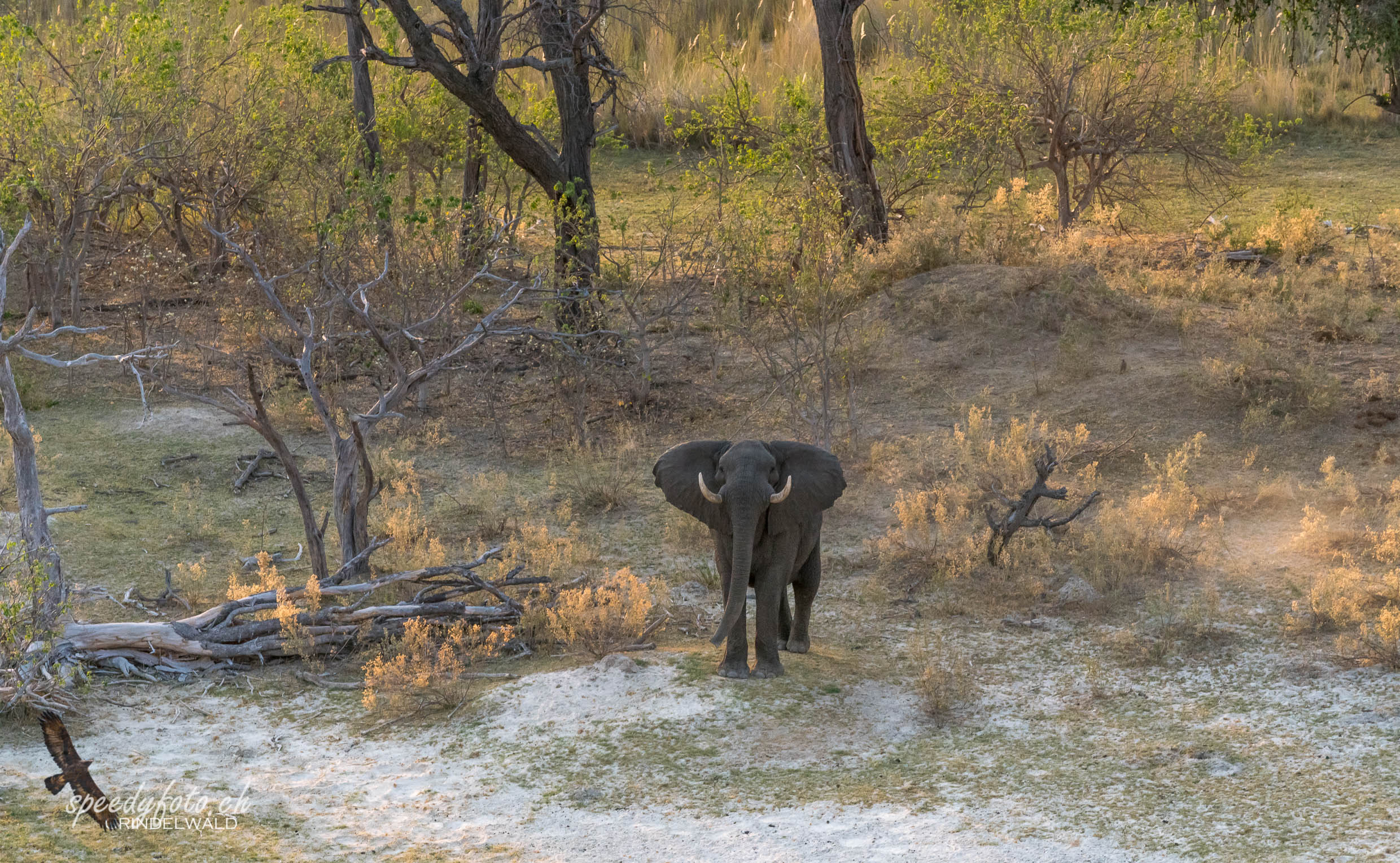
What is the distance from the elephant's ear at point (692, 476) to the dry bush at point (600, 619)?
0.78 metres

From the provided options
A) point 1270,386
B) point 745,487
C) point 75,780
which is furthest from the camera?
point 1270,386

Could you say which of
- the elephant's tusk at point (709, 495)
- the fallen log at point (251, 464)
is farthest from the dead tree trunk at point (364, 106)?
the elephant's tusk at point (709, 495)

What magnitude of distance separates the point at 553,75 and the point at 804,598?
8458 millimetres

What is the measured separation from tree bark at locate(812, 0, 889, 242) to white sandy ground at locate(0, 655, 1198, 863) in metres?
9.52

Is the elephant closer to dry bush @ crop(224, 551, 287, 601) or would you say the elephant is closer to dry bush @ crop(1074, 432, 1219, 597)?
dry bush @ crop(1074, 432, 1219, 597)

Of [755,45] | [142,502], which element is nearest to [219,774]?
[142,502]

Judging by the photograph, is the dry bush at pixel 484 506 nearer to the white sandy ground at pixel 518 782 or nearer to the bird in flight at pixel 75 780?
the white sandy ground at pixel 518 782

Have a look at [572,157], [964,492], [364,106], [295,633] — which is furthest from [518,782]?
[364,106]

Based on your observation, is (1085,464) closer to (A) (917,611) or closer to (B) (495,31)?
(A) (917,611)

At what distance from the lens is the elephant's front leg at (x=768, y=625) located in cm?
700

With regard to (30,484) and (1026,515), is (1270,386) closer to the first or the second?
(1026,515)

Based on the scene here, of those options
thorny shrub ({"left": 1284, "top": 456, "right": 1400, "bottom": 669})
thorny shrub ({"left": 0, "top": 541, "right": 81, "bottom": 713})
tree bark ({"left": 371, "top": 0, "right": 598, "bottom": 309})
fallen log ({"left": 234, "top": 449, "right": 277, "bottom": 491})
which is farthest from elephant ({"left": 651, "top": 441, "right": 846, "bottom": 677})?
tree bark ({"left": 371, "top": 0, "right": 598, "bottom": 309})

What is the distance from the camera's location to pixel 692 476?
7.10 meters

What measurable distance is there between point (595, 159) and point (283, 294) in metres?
4.72
